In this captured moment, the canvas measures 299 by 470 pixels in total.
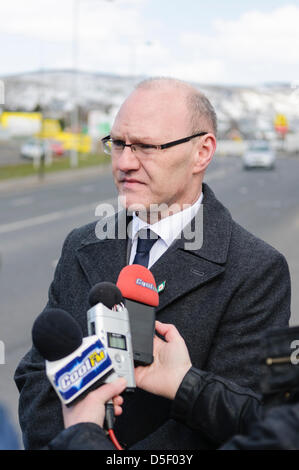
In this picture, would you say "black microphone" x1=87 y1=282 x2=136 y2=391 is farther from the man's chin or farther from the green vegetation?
the green vegetation

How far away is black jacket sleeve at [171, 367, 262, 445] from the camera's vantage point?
1733 mm

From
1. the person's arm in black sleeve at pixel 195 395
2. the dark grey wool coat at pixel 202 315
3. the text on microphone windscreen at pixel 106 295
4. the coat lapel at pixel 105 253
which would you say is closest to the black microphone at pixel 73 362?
the text on microphone windscreen at pixel 106 295

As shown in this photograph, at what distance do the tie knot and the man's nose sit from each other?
257 mm

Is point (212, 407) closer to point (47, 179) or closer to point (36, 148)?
point (47, 179)

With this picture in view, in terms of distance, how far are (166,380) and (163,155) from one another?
0.76m

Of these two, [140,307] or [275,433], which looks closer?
[275,433]

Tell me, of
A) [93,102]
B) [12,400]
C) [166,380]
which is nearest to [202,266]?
[166,380]

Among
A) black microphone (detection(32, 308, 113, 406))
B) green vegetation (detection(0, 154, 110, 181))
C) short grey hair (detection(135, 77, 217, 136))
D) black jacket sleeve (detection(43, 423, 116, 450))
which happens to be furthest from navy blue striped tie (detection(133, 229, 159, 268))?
green vegetation (detection(0, 154, 110, 181))

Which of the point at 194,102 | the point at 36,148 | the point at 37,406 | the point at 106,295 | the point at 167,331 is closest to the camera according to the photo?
the point at 106,295

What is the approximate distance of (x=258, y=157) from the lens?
3594cm

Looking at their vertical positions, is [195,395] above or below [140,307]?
below

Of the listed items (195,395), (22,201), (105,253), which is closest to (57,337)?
(195,395)

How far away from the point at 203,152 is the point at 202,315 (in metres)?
0.57

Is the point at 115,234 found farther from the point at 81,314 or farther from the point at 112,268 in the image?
the point at 81,314
